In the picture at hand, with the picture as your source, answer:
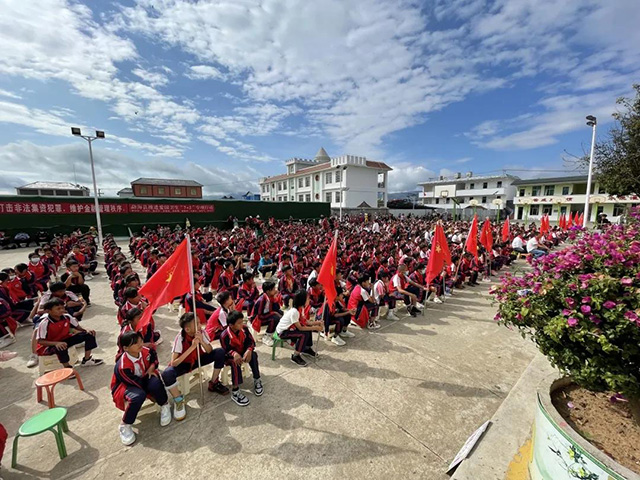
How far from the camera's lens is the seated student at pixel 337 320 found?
17.3 feet

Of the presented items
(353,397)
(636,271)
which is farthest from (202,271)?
(636,271)

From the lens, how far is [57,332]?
162 inches

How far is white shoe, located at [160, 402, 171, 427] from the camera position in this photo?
325cm

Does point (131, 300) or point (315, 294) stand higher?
point (131, 300)

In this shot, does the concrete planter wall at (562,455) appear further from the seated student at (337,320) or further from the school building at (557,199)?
the school building at (557,199)

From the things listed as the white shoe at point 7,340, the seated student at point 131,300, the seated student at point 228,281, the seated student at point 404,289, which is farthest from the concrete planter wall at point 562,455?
the white shoe at point 7,340

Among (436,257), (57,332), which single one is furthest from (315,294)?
(57,332)

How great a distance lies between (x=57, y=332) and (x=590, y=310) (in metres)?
6.06

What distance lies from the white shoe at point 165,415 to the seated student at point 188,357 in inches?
3.1

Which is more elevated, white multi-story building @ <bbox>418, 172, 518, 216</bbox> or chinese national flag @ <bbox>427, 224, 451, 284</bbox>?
white multi-story building @ <bbox>418, 172, 518, 216</bbox>

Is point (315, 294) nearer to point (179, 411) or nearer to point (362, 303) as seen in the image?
point (362, 303)

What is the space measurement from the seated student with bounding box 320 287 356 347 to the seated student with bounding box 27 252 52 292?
734 cm

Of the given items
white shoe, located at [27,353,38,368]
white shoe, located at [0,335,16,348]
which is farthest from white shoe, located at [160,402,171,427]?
white shoe, located at [0,335,16,348]

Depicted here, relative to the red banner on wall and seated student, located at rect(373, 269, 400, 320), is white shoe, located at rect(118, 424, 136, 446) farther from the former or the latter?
the red banner on wall
